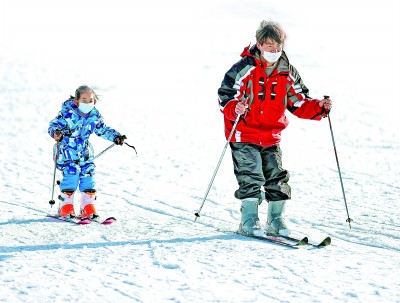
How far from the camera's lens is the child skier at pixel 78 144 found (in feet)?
19.1

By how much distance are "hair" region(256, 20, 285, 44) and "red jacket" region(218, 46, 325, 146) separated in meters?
0.13

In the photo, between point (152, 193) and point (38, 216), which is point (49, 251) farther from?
point (152, 193)

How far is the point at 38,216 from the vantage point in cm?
603

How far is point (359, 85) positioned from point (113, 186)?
12.0m

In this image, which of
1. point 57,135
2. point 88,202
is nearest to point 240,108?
point 57,135

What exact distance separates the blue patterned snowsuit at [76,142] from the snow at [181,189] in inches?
18.8

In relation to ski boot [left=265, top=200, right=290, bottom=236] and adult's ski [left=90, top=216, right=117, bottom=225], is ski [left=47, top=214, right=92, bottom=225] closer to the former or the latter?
adult's ski [left=90, top=216, right=117, bottom=225]

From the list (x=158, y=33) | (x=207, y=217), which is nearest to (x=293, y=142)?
(x=207, y=217)

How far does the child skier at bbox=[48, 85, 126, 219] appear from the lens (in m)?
5.81

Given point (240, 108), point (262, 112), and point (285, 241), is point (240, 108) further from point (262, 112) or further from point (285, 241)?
point (285, 241)

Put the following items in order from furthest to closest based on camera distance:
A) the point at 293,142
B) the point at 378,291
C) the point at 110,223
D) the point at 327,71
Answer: the point at 327,71 → the point at 293,142 → the point at 110,223 → the point at 378,291

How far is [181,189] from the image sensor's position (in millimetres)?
8023

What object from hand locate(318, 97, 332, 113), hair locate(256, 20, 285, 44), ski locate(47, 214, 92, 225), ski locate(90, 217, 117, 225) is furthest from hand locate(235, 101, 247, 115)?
ski locate(47, 214, 92, 225)

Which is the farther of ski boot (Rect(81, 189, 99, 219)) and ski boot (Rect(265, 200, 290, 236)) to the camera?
ski boot (Rect(81, 189, 99, 219))
